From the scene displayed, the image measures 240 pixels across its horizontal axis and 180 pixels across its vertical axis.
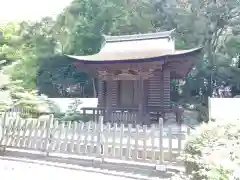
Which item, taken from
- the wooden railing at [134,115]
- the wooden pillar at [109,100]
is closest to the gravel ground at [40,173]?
the wooden railing at [134,115]

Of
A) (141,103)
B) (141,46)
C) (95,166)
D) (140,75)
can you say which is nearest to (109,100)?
(141,103)

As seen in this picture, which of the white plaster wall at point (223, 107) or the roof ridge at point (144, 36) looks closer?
the white plaster wall at point (223, 107)

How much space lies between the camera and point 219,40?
1025 inches

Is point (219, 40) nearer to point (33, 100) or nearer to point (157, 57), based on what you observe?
point (157, 57)

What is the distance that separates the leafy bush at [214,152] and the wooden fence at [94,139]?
5.41ft

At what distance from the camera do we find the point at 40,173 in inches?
232

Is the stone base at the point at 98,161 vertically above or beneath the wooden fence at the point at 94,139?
beneath

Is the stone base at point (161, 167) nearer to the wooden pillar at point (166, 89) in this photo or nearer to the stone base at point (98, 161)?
the stone base at point (98, 161)

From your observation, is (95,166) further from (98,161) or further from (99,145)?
(99,145)

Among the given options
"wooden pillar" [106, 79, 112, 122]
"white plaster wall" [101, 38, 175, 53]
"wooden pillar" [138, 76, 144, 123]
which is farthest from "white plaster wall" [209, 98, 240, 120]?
"wooden pillar" [106, 79, 112, 122]

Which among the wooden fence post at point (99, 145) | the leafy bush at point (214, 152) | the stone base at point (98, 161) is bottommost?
the stone base at point (98, 161)

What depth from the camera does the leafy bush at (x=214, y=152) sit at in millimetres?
2636

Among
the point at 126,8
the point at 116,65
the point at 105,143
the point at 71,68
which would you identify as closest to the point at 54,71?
the point at 71,68

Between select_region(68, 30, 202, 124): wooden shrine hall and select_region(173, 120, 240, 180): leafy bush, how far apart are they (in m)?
7.82
